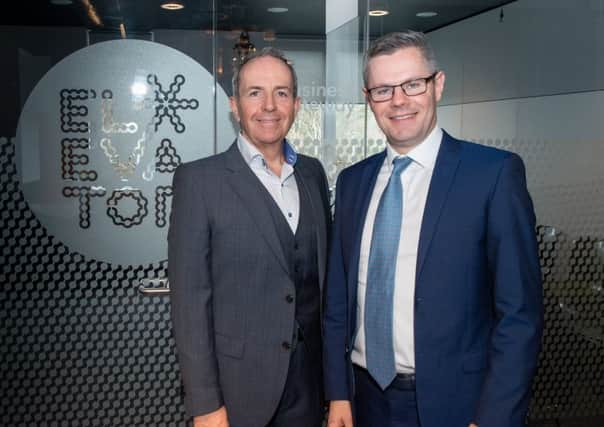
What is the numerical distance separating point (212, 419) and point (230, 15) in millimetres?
1723

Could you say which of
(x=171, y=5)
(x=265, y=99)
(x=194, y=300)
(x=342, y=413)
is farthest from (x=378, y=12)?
(x=342, y=413)

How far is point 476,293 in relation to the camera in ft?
5.43

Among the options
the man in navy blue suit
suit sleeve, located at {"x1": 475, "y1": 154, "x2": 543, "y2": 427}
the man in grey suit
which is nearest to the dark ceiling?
the man in grey suit

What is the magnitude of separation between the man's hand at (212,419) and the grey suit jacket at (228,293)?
2 cm

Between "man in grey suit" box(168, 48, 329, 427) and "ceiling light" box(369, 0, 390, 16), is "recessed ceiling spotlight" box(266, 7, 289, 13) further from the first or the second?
"man in grey suit" box(168, 48, 329, 427)

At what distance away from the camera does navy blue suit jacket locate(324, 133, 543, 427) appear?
1.57 m

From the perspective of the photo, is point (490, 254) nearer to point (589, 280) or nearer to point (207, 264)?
point (207, 264)

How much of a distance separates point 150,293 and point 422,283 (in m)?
1.52

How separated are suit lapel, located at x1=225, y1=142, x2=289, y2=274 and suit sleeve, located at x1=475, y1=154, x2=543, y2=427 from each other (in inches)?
23.8

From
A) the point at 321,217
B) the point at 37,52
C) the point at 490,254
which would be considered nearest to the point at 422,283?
the point at 490,254

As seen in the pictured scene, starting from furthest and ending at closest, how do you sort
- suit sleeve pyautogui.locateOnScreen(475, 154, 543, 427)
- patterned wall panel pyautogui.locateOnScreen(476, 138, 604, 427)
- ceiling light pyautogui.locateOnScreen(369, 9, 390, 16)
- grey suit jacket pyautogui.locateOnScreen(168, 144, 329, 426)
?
patterned wall panel pyautogui.locateOnScreen(476, 138, 604, 427) < ceiling light pyautogui.locateOnScreen(369, 9, 390, 16) < grey suit jacket pyautogui.locateOnScreen(168, 144, 329, 426) < suit sleeve pyautogui.locateOnScreen(475, 154, 543, 427)

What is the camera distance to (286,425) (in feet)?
6.43

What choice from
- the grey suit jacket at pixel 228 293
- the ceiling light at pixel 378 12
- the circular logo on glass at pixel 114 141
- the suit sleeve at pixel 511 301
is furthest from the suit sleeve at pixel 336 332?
the ceiling light at pixel 378 12

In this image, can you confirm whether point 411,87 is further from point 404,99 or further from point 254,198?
point 254,198
